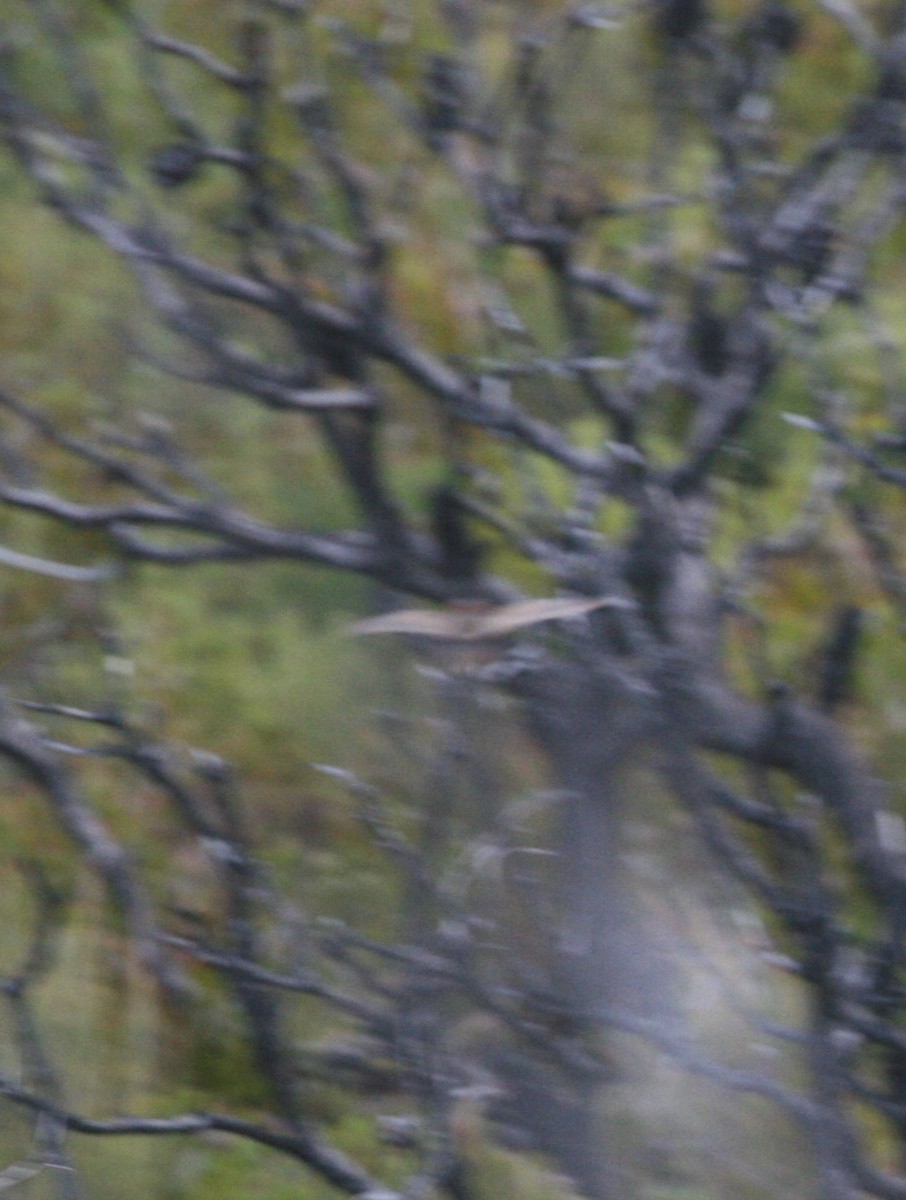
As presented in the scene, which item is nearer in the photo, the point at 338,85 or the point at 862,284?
the point at 862,284

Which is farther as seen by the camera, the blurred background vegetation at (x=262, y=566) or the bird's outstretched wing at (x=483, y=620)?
the blurred background vegetation at (x=262, y=566)

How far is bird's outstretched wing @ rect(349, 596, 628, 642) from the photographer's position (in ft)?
5.57

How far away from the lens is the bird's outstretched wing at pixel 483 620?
170cm

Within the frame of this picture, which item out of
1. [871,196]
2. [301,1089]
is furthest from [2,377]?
[301,1089]

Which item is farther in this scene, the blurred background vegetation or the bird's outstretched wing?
the blurred background vegetation

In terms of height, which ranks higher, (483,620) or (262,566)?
(483,620)

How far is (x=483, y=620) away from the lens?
5.87ft

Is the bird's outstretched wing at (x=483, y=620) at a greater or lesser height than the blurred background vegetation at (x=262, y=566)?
greater

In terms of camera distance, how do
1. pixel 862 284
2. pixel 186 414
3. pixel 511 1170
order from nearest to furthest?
pixel 511 1170
pixel 862 284
pixel 186 414

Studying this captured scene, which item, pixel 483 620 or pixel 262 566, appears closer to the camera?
pixel 483 620

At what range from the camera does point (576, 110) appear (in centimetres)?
352

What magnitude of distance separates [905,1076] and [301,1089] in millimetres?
680

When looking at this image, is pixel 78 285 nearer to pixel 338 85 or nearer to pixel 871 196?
pixel 338 85

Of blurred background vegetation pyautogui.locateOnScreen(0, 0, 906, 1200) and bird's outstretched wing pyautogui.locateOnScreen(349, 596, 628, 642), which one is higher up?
bird's outstretched wing pyautogui.locateOnScreen(349, 596, 628, 642)
